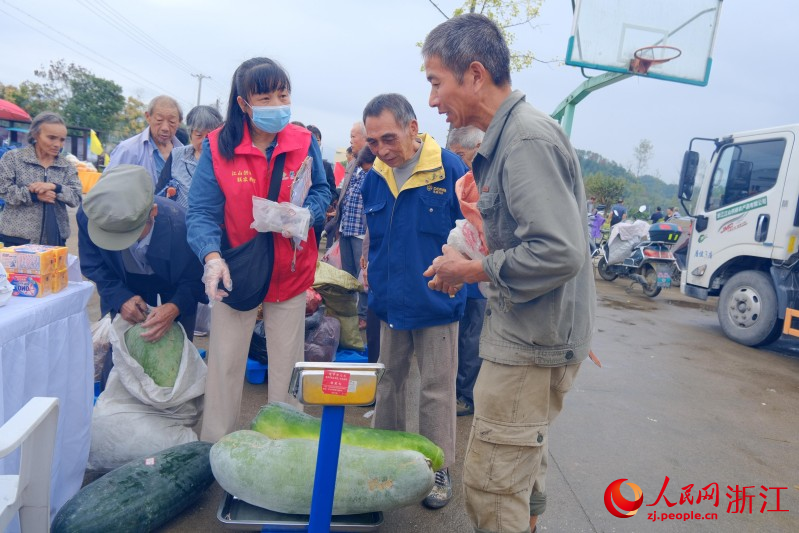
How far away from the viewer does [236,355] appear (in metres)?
2.75

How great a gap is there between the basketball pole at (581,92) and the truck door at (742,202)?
2.01 meters

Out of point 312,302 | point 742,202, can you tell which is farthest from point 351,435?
point 742,202

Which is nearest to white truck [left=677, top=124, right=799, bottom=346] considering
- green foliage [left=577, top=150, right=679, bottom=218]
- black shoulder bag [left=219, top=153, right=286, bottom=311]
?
black shoulder bag [left=219, top=153, right=286, bottom=311]

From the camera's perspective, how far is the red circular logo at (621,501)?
2.79 m

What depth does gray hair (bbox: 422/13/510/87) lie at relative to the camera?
172 cm

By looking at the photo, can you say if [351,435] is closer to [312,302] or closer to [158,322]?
[158,322]

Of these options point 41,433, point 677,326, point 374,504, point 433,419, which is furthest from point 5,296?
point 677,326

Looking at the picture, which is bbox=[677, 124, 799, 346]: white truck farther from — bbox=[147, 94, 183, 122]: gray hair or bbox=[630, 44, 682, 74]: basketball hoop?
bbox=[147, 94, 183, 122]: gray hair

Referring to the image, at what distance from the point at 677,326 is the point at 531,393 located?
272 inches

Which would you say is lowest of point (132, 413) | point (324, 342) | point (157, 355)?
point (132, 413)

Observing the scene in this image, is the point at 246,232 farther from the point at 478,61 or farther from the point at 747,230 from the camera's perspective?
the point at 747,230

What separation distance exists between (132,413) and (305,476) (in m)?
1.09

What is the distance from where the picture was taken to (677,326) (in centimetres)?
761

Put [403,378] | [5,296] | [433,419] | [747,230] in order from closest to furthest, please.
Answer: [5,296] < [433,419] < [403,378] < [747,230]
